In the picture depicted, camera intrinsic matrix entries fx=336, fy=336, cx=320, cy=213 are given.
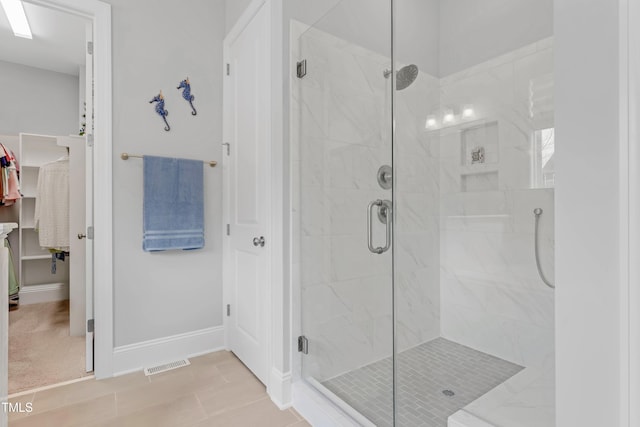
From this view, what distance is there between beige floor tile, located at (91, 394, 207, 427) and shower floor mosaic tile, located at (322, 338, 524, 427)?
0.70 m

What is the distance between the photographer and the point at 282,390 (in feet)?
5.85

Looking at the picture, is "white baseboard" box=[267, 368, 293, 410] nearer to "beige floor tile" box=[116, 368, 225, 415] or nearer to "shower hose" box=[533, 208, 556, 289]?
"beige floor tile" box=[116, 368, 225, 415]

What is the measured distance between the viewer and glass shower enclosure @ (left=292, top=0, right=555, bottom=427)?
1.61 meters

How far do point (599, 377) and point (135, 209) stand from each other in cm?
240

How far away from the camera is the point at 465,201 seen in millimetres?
1919

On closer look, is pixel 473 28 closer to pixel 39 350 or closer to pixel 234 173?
pixel 234 173

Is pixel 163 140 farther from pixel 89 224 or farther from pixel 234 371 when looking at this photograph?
pixel 234 371

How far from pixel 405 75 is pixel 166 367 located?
2332mm

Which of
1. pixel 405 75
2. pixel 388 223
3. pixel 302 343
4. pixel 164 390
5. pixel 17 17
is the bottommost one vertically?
pixel 164 390

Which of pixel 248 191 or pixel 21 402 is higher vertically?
pixel 248 191

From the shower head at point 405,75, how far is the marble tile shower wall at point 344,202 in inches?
2.2

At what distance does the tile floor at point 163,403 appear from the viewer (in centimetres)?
165

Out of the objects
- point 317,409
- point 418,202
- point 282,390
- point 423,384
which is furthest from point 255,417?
point 418,202

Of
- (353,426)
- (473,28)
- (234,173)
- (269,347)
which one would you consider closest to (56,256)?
(234,173)
